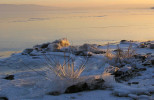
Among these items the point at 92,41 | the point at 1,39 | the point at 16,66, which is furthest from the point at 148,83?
the point at 1,39

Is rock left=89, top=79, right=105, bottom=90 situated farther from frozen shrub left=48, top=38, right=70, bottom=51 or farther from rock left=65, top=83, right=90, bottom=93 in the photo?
frozen shrub left=48, top=38, right=70, bottom=51

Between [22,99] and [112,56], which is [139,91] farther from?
[112,56]

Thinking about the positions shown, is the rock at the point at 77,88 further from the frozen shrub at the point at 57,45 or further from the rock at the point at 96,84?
the frozen shrub at the point at 57,45

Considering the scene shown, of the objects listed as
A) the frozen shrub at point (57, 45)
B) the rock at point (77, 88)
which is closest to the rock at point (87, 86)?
the rock at point (77, 88)

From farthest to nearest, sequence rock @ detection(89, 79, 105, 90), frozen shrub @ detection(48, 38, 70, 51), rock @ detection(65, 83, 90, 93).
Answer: frozen shrub @ detection(48, 38, 70, 51) < rock @ detection(89, 79, 105, 90) < rock @ detection(65, 83, 90, 93)

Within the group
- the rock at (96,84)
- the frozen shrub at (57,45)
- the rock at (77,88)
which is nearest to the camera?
the rock at (77,88)

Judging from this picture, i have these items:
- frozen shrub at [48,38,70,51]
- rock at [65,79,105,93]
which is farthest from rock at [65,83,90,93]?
frozen shrub at [48,38,70,51]

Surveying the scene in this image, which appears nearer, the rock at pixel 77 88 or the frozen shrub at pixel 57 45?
the rock at pixel 77 88

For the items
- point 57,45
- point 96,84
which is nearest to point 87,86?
point 96,84

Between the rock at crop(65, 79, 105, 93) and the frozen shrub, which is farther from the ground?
the frozen shrub

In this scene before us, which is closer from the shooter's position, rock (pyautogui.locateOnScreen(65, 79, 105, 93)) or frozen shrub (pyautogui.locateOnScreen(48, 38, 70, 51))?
rock (pyautogui.locateOnScreen(65, 79, 105, 93))

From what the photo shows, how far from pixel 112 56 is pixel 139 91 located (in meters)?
2.09

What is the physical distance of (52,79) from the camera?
3.47m

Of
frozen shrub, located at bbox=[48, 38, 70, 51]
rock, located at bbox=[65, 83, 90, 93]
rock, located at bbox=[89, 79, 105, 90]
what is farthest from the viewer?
frozen shrub, located at bbox=[48, 38, 70, 51]
